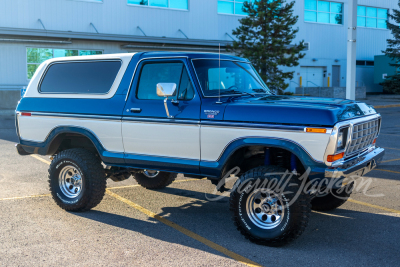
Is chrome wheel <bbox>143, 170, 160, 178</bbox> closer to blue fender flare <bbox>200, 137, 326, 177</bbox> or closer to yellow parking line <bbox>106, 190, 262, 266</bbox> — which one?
yellow parking line <bbox>106, 190, 262, 266</bbox>

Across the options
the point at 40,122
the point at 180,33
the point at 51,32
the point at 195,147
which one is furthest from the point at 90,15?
the point at 195,147

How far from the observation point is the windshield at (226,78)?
5.61m

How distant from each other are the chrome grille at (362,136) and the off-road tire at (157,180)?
10.5 feet

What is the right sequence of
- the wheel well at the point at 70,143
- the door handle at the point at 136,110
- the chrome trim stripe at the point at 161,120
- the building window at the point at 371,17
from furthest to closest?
1. the building window at the point at 371,17
2. the wheel well at the point at 70,143
3. the door handle at the point at 136,110
4. the chrome trim stripe at the point at 161,120

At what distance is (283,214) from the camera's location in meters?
4.92

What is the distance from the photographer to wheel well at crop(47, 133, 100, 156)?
655 cm

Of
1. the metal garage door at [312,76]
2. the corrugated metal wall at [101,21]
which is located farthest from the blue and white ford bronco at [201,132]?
the metal garage door at [312,76]

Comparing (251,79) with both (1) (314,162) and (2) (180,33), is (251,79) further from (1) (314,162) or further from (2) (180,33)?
(2) (180,33)

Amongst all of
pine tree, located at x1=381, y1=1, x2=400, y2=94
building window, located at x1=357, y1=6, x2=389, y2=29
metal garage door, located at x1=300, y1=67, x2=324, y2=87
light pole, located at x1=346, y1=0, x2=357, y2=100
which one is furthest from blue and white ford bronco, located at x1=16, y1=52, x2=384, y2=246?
building window, located at x1=357, y1=6, x2=389, y2=29

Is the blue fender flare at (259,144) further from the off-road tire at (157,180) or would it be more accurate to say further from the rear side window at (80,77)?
the off-road tire at (157,180)

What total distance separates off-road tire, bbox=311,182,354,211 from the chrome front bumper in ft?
2.23

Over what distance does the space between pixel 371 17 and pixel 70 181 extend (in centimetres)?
4061

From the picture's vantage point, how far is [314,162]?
15.5 ft

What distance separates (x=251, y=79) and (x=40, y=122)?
10.2ft
